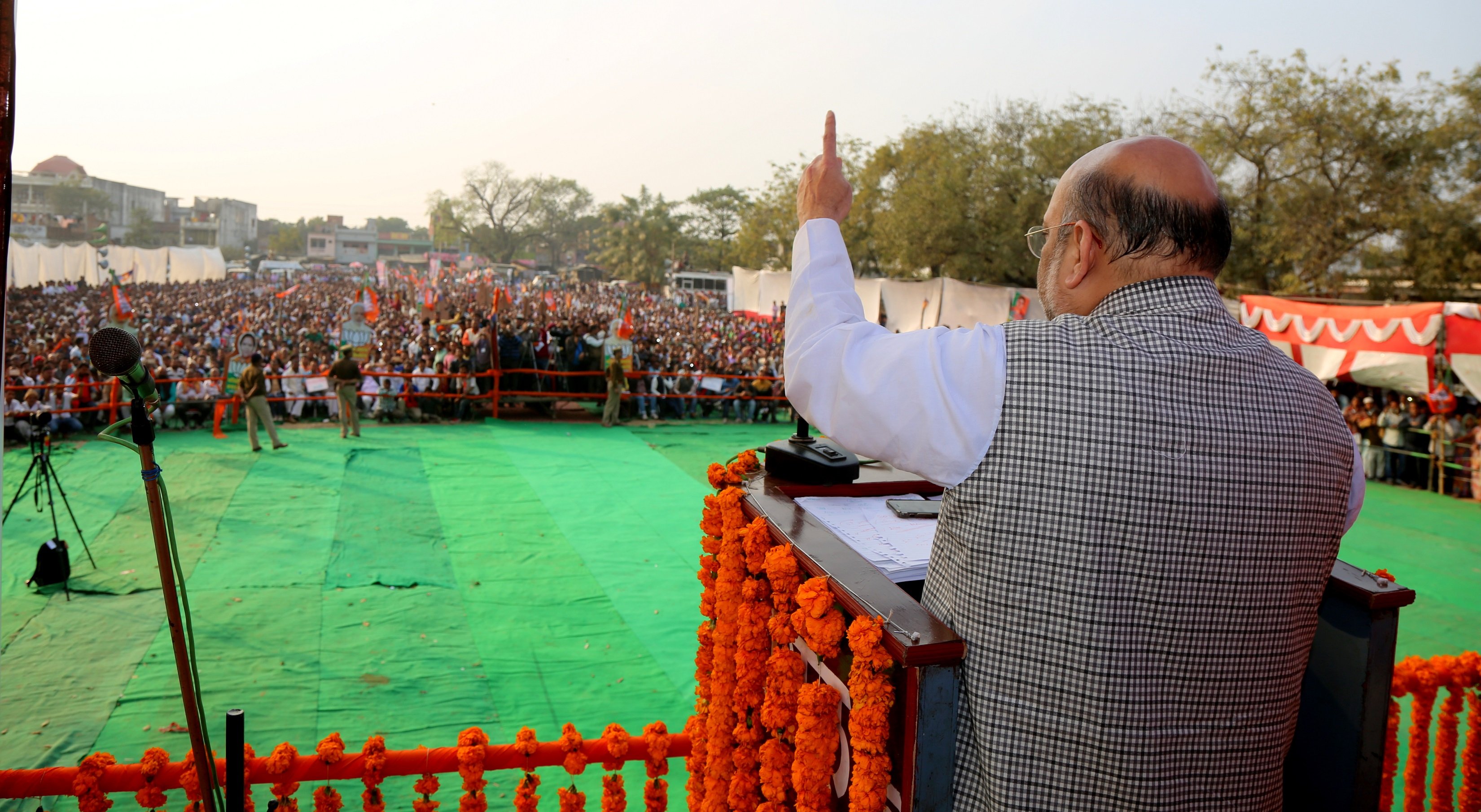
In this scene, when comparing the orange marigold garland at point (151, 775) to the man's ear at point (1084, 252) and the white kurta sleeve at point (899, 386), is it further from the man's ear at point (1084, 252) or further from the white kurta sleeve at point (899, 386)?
the man's ear at point (1084, 252)

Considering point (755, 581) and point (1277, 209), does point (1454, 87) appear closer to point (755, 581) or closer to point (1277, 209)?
point (1277, 209)

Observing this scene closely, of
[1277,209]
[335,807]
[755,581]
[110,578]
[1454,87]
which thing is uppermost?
[1454,87]

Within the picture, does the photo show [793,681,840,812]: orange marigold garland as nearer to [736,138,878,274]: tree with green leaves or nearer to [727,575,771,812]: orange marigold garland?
[727,575,771,812]: orange marigold garland

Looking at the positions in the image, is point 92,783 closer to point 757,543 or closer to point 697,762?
point 697,762

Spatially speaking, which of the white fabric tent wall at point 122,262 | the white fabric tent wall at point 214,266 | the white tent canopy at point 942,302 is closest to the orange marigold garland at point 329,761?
the white tent canopy at point 942,302

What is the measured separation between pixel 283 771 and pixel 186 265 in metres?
47.0

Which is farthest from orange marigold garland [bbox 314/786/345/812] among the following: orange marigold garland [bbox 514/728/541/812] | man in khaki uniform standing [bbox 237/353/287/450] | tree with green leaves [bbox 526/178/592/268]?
tree with green leaves [bbox 526/178/592/268]

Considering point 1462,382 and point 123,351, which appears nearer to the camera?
point 123,351

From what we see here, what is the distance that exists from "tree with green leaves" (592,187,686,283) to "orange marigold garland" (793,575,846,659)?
66.2m

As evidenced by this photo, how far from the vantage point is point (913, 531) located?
2246 millimetres

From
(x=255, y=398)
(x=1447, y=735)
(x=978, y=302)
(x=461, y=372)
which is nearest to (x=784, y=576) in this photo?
(x=1447, y=735)

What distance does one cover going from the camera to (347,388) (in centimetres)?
1340

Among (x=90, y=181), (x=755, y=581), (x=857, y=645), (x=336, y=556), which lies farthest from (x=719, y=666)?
(x=90, y=181)

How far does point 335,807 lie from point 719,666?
1461 mm
